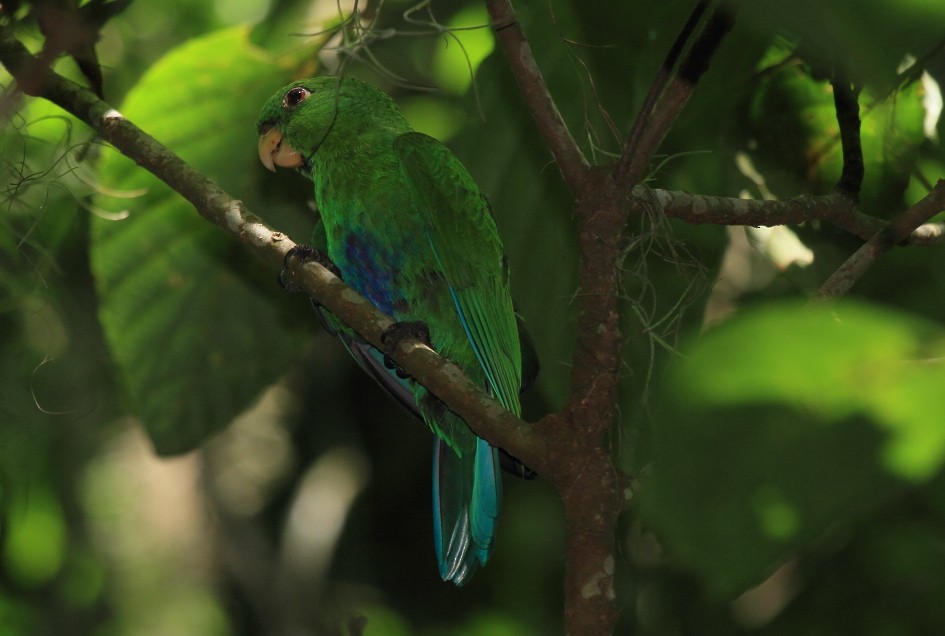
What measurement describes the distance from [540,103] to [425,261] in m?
0.85

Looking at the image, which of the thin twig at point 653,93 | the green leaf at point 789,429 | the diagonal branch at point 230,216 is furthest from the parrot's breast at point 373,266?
the green leaf at point 789,429

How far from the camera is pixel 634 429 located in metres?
2.12

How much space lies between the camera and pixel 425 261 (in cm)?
253

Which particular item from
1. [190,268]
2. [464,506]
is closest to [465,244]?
[464,506]

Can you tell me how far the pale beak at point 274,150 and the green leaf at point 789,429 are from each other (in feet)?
6.76

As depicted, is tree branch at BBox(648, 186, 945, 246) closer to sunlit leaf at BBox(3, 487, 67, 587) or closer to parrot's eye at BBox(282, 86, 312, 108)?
parrot's eye at BBox(282, 86, 312, 108)

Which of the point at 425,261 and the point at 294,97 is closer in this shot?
the point at 425,261

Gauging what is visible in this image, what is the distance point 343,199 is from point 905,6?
193 cm

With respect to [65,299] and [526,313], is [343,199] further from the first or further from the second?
[65,299]

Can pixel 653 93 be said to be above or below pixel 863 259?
above

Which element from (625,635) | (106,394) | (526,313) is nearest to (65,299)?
(106,394)

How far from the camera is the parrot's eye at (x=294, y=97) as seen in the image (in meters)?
2.68

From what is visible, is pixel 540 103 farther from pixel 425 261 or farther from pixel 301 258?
pixel 425 261

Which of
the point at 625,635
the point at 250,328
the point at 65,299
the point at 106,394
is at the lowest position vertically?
the point at 106,394
